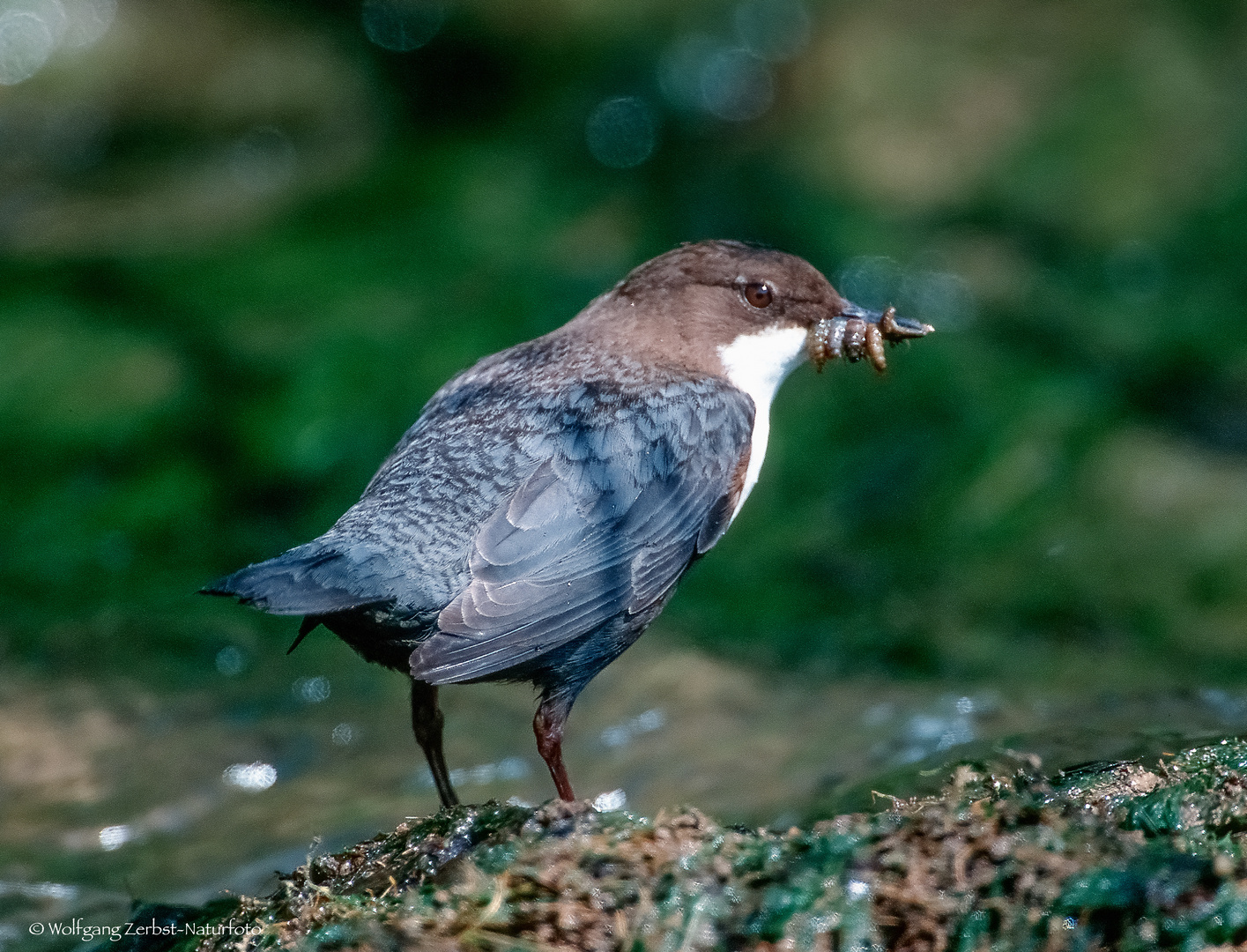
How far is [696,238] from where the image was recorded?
307 inches

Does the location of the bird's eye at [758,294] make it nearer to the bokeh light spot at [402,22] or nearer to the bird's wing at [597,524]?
the bird's wing at [597,524]

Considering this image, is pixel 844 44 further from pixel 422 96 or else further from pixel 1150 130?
pixel 422 96

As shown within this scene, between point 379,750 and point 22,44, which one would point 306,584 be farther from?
point 22,44

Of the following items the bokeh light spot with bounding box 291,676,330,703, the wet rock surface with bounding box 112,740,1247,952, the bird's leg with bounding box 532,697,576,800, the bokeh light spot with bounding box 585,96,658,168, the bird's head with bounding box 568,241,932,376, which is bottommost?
the wet rock surface with bounding box 112,740,1247,952

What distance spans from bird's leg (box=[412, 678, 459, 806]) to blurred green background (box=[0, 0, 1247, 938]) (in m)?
0.67

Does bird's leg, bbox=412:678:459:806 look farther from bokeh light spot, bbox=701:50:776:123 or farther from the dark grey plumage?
bokeh light spot, bbox=701:50:776:123

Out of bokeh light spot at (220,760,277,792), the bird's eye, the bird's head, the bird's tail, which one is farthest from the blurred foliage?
the bird's tail

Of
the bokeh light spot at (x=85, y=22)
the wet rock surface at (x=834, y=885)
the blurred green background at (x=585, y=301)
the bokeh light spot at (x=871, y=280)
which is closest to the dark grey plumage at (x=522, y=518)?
the wet rock surface at (x=834, y=885)

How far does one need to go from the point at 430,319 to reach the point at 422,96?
2147 mm

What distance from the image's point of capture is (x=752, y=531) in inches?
247

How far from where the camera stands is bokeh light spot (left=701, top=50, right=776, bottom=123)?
8.54 metres

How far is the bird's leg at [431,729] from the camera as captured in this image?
3.77 meters

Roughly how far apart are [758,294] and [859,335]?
330 mm

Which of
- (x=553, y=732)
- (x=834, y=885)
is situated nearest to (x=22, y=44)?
(x=553, y=732)
